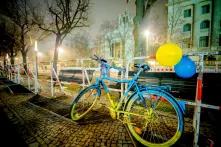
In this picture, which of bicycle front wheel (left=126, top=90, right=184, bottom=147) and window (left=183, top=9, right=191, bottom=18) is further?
window (left=183, top=9, right=191, bottom=18)

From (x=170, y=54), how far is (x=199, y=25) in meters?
43.2

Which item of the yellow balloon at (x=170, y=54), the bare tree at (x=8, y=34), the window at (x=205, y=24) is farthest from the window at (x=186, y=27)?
the yellow balloon at (x=170, y=54)

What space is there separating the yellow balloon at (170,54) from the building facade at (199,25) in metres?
35.0

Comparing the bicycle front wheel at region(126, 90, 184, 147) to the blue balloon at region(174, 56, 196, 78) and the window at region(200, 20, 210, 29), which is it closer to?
the blue balloon at region(174, 56, 196, 78)

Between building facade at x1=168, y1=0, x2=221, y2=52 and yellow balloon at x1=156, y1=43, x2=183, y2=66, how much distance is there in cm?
3498

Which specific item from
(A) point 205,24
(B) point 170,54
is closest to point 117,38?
(A) point 205,24

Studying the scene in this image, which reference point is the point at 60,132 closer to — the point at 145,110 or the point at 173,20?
the point at 145,110

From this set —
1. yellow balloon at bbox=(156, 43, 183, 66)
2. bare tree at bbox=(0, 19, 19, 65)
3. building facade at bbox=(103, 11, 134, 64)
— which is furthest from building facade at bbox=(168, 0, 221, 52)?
yellow balloon at bbox=(156, 43, 183, 66)

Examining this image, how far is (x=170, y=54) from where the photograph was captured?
3123 mm

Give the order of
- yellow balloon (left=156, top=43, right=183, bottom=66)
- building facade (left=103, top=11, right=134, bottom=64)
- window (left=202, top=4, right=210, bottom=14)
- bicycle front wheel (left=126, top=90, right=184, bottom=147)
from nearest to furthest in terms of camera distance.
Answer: bicycle front wheel (left=126, top=90, right=184, bottom=147) < yellow balloon (left=156, top=43, right=183, bottom=66) < window (left=202, top=4, right=210, bottom=14) < building facade (left=103, top=11, right=134, bottom=64)

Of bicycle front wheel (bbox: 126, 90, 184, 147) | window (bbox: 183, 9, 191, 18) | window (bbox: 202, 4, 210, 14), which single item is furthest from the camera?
window (bbox: 183, 9, 191, 18)

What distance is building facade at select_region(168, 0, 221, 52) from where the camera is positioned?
36500 millimetres

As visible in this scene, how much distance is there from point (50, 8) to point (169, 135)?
22604mm

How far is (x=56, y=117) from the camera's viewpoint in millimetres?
4688
